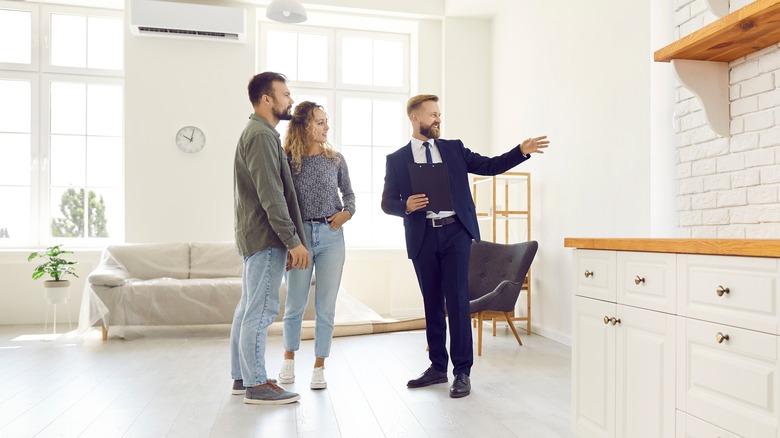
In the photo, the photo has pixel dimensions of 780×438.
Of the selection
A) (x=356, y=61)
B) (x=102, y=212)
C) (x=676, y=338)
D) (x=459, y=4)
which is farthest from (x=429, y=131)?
(x=102, y=212)

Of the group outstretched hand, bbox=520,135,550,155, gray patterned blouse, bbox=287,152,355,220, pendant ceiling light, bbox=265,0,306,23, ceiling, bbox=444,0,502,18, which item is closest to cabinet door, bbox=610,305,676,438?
outstretched hand, bbox=520,135,550,155

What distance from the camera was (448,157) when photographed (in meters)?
2.93

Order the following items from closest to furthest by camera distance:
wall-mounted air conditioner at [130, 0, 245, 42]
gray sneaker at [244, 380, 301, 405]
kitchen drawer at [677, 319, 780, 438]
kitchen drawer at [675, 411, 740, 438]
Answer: kitchen drawer at [677, 319, 780, 438]
kitchen drawer at [675, 411, 740, 438]
gray sneaker at [244, 380, 301, 405]
wall-mounted air conditioner at [130, 0, 245, 42]

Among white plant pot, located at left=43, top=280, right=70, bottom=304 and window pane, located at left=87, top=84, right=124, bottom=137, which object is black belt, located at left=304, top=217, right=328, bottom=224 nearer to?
white plant pot, located at left=43, top=280, right=70, bottom=304

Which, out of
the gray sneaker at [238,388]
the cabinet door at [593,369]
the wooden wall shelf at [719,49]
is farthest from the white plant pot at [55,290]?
the wooden wall shelf at [719,49]

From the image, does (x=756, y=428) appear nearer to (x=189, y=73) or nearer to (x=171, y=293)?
(x=171, y=293)

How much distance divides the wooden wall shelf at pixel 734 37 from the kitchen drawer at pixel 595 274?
736 millimetres

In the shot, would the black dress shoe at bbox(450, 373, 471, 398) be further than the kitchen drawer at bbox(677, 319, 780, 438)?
Yes

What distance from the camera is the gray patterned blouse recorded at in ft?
9.37

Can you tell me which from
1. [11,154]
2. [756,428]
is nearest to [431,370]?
[756,428]

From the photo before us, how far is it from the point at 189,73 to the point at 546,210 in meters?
3.50

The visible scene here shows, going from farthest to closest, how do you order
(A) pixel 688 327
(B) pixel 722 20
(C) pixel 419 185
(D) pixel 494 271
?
(D) pixel 494 271 → (C) pixel 419 185 → (B) pixel 722 20 → (A) pixel 688 327

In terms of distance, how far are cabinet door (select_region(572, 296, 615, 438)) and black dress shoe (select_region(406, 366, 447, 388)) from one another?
1.00 m

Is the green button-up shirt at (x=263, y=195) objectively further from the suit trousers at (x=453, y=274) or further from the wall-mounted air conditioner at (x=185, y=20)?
the wall-mounted air conditioner at (x=185, y=20)
